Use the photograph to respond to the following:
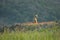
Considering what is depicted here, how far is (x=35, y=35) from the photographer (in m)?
2.78

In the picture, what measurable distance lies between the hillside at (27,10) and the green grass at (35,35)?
0.17 meters

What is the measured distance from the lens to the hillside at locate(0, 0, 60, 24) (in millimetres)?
2746

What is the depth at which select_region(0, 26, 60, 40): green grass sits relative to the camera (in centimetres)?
271

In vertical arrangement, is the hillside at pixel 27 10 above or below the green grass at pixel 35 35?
above

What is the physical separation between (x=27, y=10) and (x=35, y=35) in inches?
15.6

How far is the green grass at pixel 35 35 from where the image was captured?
8.91 ft

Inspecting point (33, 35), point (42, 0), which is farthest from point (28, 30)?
point (42, 0)

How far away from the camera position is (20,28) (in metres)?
2.75

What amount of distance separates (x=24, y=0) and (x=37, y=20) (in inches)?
14.4

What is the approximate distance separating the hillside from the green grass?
0.17 meters

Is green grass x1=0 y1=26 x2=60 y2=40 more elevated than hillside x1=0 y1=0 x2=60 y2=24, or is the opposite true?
hillside x1=0 y1=0 x2=60 y2=24

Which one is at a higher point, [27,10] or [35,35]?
[27,10]

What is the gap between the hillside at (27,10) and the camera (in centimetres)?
275

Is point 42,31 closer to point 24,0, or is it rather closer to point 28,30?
point 28,30
